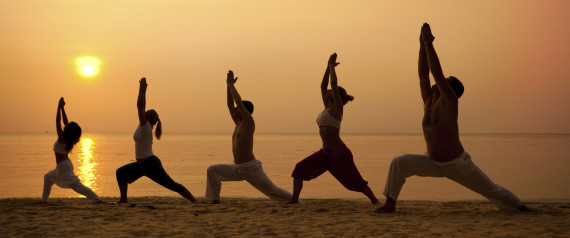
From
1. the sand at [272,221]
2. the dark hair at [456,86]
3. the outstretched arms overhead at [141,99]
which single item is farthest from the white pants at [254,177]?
the dark hair at [456,86]

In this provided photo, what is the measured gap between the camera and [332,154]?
8.87 meters

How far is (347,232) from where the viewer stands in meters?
6.33

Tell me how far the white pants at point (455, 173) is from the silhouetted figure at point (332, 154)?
54.0 inches

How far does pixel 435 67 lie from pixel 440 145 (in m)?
0.97

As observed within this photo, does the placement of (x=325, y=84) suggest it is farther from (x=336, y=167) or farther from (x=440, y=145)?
(x=440, y=145)

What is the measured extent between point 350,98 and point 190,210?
9.95 feet

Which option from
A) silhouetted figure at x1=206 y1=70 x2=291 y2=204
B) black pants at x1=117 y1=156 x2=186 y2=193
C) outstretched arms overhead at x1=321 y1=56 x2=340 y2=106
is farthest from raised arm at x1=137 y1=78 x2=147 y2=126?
outstretched arms overhead at x1=321 y1=56 x2=340 y2=106

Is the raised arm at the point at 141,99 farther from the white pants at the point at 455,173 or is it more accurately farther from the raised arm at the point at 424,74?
the raised arm at the point at 424,74

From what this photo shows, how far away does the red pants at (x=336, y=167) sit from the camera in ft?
29.0

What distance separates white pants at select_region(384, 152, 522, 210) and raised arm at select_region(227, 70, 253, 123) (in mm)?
2649

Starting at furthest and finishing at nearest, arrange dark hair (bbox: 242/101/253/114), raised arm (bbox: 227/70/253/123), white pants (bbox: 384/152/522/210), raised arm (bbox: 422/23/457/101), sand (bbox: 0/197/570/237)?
dark hair (bbox: 242/101/253/114) → raised arm (bbox: 227/70/253/123) → white pants (bbox: 384/152/522/210) → raised arm (bbox: 422/23/457/101) → sand (bbox: 0/197/570/237)

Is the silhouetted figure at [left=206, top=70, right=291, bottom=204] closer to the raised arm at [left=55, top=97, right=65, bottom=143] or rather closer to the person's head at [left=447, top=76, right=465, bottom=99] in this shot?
the raised arm at [left=55, top=97, right=65, bottom=143]

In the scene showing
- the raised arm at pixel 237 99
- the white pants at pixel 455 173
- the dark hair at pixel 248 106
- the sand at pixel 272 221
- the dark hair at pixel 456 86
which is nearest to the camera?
the sand at pixel 272 221

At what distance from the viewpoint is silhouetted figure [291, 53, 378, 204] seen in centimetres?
877
